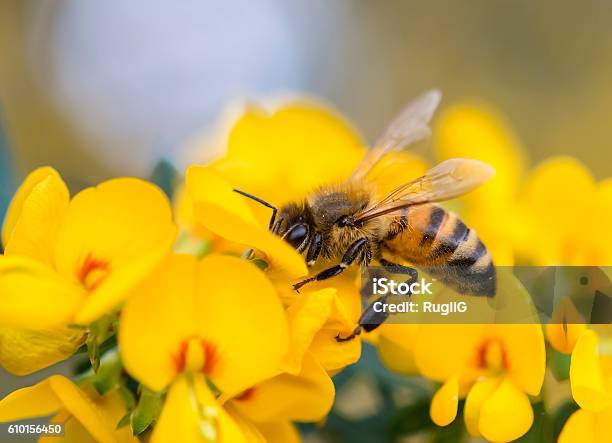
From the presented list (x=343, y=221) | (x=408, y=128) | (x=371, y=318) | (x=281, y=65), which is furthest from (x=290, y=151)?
(x=281, y=65)

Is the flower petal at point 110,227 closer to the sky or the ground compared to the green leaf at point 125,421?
closer to the sky

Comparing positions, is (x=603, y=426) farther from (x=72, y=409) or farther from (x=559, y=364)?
(x=72, y=409)

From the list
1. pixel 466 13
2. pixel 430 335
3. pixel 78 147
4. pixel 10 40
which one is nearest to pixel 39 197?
pixel 430 335

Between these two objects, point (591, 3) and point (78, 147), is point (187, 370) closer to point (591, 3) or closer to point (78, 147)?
point (78, 147)

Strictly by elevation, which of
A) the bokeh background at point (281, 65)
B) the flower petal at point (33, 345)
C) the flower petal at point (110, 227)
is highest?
the flower petal at point (110, 227)

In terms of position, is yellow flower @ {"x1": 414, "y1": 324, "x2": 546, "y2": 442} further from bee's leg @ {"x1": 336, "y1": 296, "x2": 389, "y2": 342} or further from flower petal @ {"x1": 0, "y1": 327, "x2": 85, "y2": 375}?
flower petal @ {"x1": 0, "y1": 327, "x2": 85, "y2": 375}

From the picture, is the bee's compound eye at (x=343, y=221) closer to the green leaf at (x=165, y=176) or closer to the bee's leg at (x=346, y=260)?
the bee's leg at (x=346, y=260)

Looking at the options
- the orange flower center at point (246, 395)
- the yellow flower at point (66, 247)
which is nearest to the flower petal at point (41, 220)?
the yellow flower at point (66, 247)
